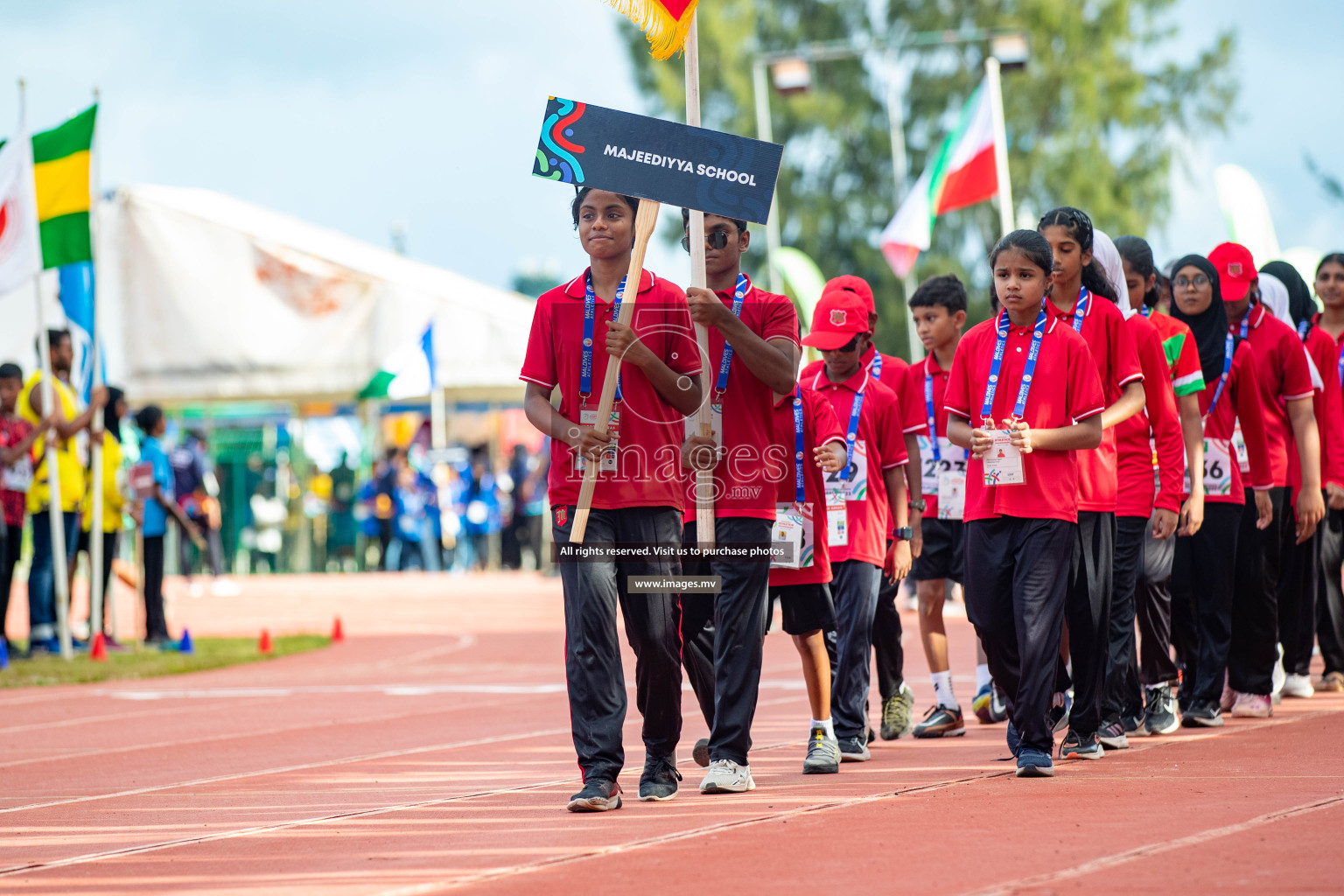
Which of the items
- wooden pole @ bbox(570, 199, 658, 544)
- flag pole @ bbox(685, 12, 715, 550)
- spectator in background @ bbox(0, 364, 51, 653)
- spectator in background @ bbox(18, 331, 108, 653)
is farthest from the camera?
spectator in background @ bbox(18, 331, 108, 653)

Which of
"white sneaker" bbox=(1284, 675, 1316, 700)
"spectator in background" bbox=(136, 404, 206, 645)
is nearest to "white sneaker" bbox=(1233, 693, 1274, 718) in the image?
"white sneaker" bbox=(1284, 675, 1316, 700)

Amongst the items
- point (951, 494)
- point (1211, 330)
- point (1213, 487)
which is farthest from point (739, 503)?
point (1211, 330)

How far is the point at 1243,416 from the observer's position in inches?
347

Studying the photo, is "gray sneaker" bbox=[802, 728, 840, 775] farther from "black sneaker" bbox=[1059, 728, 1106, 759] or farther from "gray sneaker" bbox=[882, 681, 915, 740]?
"gray sneaker" bbox=[882, 681, 915, 740]

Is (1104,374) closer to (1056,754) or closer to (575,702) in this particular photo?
(1056,754)

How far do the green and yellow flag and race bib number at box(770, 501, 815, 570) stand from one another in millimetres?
9306

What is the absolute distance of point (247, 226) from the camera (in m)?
29.7

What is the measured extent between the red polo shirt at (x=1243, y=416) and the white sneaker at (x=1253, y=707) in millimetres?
1013

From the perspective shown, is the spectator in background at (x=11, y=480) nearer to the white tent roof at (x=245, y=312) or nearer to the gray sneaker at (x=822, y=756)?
the gray sneaker at (x=822, y=756)

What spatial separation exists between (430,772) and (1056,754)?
2771mm

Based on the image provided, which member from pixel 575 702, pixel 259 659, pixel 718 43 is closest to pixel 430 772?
pixel 575 702

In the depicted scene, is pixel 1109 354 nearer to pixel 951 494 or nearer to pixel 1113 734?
pixel 1113 734

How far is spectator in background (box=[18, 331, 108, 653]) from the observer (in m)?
13.8

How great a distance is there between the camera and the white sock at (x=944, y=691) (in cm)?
852
